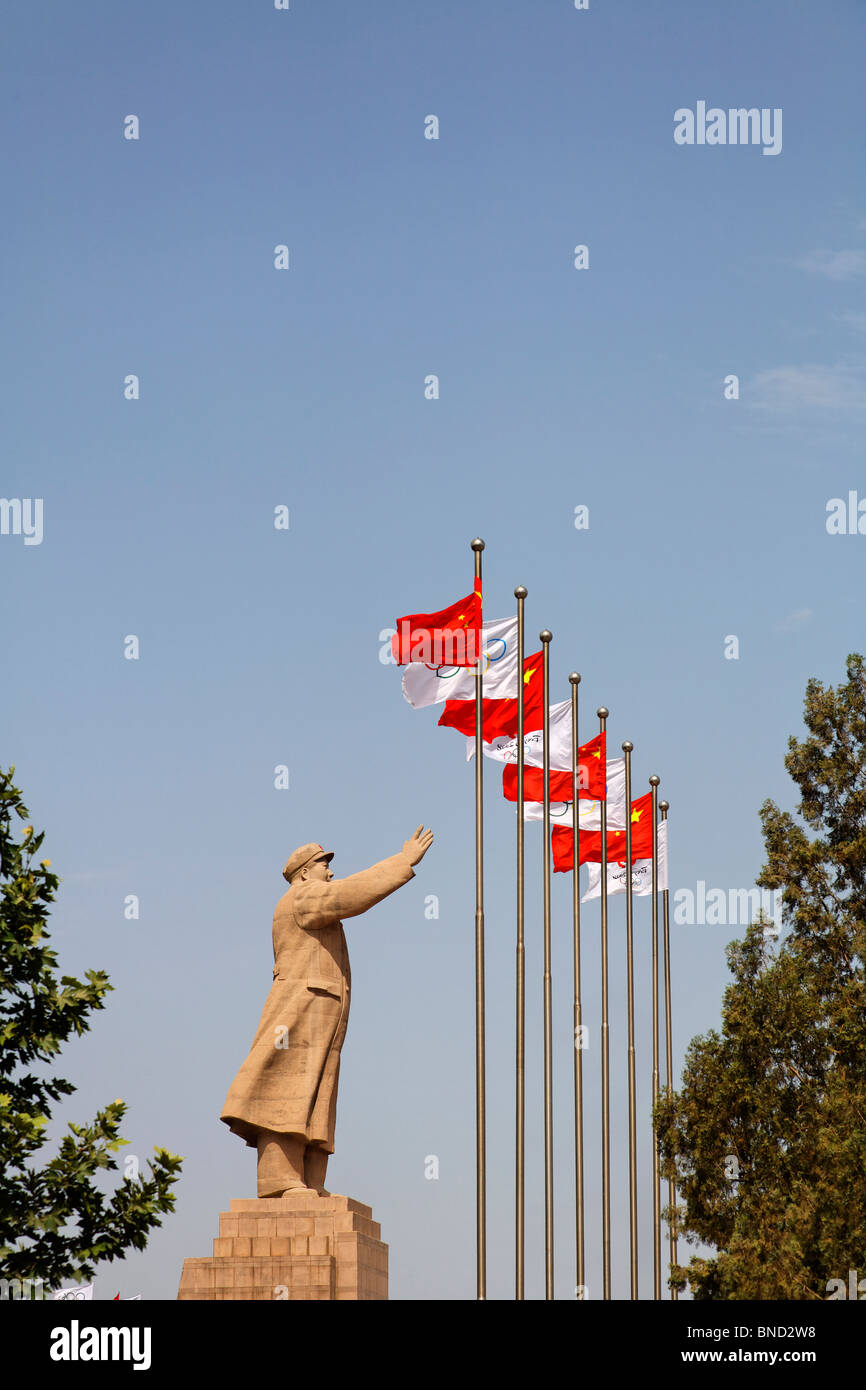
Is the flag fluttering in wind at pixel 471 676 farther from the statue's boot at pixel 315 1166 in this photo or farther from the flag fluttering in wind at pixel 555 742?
the statue's boot at pixel 315 1166

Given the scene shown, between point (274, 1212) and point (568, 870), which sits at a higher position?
point (568, 870)

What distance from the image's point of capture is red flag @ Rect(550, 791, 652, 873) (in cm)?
3878

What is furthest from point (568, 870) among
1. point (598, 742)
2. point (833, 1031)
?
point (833, 1031)

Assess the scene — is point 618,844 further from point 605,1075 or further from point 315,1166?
point 315,1166

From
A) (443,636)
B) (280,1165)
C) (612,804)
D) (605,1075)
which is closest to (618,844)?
(612,804)

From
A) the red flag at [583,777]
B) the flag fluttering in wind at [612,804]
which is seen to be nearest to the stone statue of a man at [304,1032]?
the red flag at [583,777]

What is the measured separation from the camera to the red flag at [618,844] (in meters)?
38.8

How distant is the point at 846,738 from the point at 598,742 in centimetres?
484

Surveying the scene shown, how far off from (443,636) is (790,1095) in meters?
9.72

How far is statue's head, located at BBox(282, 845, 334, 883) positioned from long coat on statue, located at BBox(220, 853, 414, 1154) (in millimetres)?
235
